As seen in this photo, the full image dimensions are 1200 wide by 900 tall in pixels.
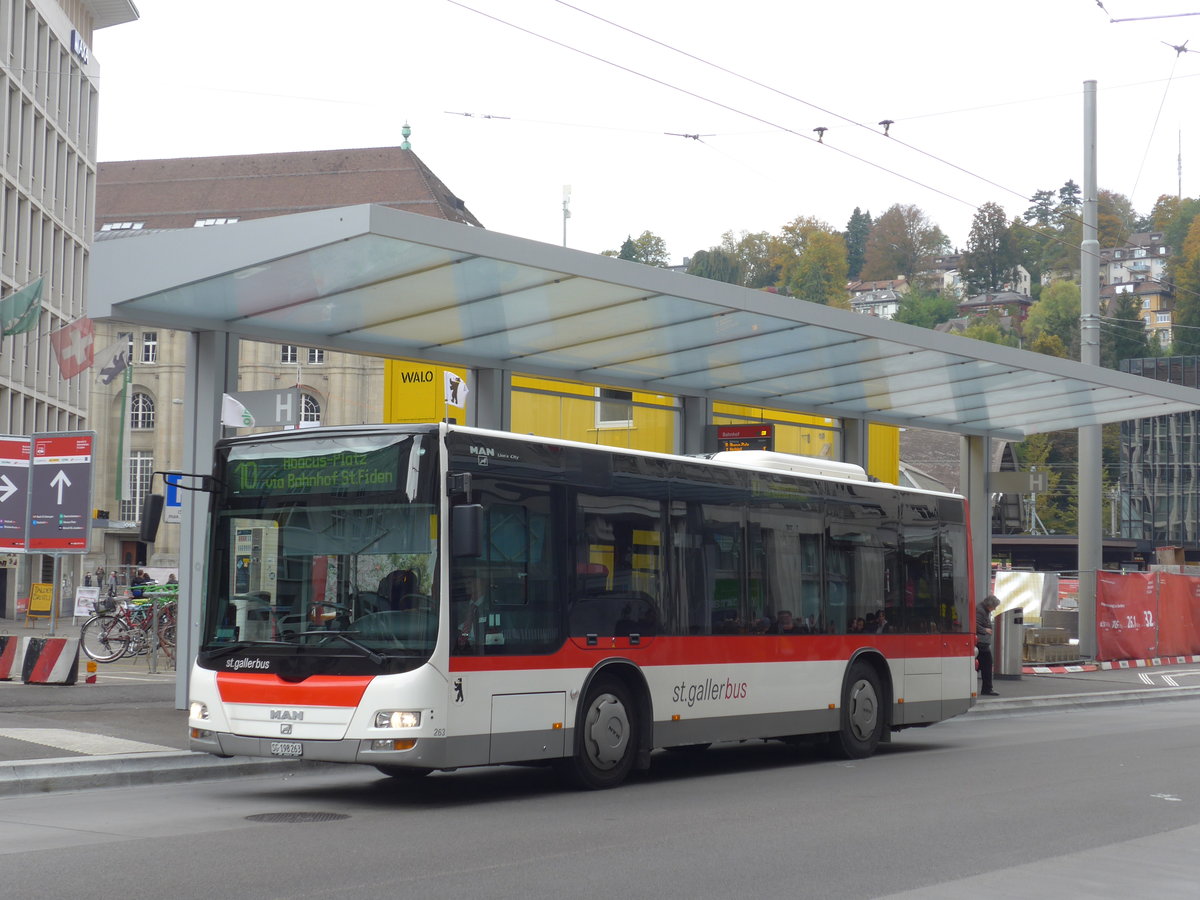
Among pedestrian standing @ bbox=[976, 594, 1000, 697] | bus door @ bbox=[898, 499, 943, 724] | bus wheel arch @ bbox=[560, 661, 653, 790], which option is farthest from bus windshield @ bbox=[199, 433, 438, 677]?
pedestrian standing @ bbox=[976, 594, 1000, 697]

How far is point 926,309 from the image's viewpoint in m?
144

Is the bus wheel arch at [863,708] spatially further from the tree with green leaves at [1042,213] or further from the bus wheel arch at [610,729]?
the tree with green leaves at [1042,213]

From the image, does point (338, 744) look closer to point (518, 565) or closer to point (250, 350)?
point (518, 565)

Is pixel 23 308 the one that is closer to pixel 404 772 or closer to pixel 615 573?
pixel 404 772

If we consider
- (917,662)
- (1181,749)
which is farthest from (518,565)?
(1181,749)

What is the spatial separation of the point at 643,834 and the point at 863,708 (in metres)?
6.15

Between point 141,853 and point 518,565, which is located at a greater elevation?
point 518,565

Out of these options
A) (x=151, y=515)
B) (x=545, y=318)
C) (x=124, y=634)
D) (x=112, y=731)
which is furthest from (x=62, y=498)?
(x=151, y=515)

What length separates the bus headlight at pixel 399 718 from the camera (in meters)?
10.3

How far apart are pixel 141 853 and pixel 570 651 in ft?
13.1

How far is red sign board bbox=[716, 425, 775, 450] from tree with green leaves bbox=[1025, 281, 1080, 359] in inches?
4016

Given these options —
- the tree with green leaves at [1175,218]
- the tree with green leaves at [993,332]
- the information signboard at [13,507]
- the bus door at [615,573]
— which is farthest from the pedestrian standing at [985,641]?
the tree with green leaves at [1175,218]

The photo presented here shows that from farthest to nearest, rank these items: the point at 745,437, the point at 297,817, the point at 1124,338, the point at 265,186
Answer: the point at 1124,338 → the point at 265,186 → the point at 745,437 → the point at 297,817

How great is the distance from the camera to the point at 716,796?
1164 cm
